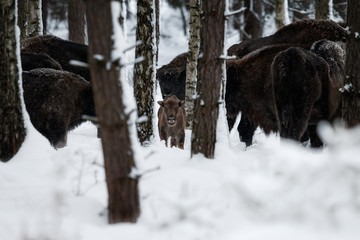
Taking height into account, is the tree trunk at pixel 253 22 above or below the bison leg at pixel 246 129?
above

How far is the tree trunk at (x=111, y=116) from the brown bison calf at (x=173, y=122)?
5.00 metres

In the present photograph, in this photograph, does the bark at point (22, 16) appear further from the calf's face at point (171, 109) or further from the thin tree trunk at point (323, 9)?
the thin tree trunk at point (323, 9)

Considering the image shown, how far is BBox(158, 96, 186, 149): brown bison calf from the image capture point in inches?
324

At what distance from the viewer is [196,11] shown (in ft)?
30.2

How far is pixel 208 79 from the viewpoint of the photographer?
4.64 m

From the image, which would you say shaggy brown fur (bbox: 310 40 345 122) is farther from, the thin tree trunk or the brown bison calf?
the thin tree trunk

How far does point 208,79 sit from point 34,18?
8039mm

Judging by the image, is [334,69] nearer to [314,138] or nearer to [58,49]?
[314,138]

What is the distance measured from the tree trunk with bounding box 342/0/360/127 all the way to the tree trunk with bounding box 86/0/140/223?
3452 millimetres

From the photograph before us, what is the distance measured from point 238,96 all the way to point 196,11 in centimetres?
266

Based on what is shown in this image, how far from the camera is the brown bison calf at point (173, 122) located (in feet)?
27.0

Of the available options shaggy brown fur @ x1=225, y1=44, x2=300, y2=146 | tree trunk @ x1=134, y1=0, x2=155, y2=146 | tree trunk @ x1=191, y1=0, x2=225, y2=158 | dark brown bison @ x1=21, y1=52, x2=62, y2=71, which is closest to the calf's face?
shaggy brown fur @ x1=225, y1=44, x2=300, y2=146

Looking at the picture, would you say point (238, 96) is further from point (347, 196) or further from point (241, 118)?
point (347, 196)

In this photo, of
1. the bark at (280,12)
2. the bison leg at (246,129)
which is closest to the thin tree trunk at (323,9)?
the bark at (280,12)
